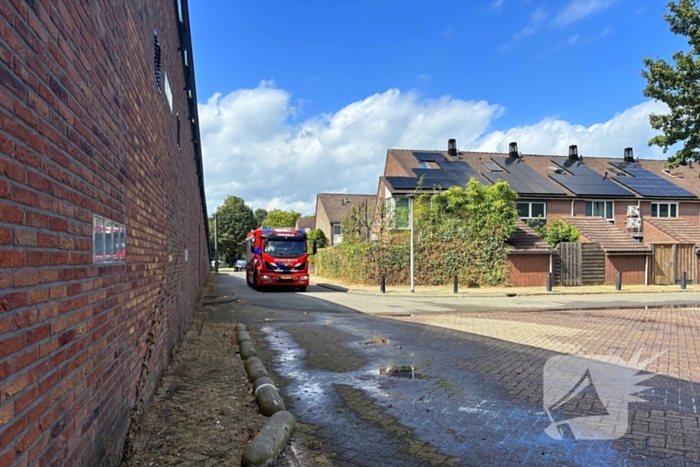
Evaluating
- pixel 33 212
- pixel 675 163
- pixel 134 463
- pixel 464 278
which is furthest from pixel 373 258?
pixel 33 212

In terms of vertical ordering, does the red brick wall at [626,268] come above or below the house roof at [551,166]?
below

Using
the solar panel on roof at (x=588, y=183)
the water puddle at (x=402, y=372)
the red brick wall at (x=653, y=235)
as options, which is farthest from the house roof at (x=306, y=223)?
the water puddle at (x=402, y=372)

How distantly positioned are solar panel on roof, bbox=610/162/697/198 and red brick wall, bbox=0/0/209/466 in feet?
124

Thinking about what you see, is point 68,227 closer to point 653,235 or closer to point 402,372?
point 402,372

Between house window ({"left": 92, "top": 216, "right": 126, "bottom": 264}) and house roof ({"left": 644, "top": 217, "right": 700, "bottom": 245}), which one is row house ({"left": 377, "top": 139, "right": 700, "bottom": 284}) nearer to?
house roof ({"left": 644, "top": 217, "right": 700, "bottom": 245})

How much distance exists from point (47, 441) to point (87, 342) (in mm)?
681

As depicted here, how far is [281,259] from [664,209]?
2815cm

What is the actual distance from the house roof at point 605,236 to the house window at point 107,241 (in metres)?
27.4

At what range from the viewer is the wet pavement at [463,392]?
4.10 meters

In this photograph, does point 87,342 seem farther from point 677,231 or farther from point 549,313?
point 677,231

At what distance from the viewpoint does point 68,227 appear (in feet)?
7.54

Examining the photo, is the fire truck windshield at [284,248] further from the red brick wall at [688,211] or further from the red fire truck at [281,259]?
the red brick wall at [688,211]

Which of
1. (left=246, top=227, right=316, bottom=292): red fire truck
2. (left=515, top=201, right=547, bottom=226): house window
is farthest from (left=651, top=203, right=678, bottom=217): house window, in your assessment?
(left=246, top=227, right=316, bottom=292): red fire truck

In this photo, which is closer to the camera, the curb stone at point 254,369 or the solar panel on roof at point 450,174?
the curb stone at point 254,369
